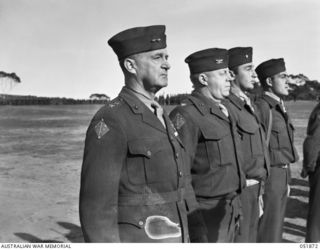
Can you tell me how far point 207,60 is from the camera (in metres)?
3.47

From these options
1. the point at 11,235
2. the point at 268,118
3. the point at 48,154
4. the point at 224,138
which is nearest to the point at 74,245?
the point at 224,138

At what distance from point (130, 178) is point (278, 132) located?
250 cm

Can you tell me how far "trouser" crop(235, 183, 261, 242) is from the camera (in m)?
3.48

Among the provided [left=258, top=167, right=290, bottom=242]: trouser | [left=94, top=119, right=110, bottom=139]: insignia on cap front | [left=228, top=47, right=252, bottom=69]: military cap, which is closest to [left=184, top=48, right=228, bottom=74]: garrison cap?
[left=228, top=47, right=252, bottom=69]: military cap

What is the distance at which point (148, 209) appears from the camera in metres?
2.11

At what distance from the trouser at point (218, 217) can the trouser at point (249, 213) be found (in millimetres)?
321

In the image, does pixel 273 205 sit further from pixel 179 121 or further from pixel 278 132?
pixel 179 121

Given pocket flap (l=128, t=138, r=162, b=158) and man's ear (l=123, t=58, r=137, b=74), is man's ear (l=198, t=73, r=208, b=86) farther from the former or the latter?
pocket flap (l=128, t=138, r=162, b=158)

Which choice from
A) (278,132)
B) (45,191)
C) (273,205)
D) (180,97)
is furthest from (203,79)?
(45,191)

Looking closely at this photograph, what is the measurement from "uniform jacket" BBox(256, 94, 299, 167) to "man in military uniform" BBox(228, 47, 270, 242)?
0.99ft

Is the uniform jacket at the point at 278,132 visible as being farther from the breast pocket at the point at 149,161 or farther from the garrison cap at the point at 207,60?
the breast pocket at the point at 149,161

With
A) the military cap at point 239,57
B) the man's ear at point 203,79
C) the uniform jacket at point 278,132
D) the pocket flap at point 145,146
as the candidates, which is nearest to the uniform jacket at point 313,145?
the uniform jacket at point 278,132

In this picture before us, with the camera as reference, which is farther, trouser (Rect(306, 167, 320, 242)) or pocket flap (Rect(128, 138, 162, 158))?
trouser (Rect(306, 167, 320, 242))

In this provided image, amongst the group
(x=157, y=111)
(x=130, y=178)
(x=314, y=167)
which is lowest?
(x=314, y=167)
